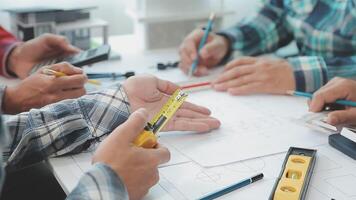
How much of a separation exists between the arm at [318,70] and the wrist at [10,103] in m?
0.60

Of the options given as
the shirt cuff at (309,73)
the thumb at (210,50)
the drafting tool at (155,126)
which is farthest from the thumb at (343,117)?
the thumb at (210,50)

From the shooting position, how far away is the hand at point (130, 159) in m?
0.69

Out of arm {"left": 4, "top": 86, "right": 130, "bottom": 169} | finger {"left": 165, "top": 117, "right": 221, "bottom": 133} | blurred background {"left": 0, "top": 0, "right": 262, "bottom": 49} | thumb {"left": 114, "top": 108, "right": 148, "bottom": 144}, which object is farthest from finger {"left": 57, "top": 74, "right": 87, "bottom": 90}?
blurred background {"left": 0, "top": 0, "right": 262, "bottom": 49}

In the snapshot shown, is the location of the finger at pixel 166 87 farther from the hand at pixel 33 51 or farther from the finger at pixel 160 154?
the hand at pixel 33 51

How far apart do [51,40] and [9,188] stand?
1.26 feet

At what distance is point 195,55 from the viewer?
127cm

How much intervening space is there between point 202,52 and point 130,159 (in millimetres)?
631

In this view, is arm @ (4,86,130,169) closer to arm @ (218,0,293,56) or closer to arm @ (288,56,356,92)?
arm @ (288,56,356,92)

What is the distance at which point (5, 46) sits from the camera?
4.22 feet

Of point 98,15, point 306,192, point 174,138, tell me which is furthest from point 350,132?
point 98,15

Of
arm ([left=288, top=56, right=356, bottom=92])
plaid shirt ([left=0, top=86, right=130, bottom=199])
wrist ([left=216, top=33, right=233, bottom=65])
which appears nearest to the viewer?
plaid shirt ([left=0, top=86, right=130, bottom=199])

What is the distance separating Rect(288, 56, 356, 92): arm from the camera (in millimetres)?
1132

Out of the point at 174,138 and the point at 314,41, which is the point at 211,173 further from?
the point at 314,41

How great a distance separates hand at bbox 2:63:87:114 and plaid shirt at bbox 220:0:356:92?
487 millimetres
